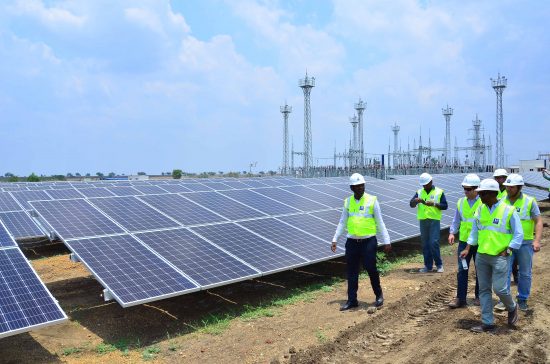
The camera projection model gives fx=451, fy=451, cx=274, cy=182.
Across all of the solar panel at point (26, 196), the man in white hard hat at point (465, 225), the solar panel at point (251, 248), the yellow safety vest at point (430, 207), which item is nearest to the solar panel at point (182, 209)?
the solar panel at point (251, 248)

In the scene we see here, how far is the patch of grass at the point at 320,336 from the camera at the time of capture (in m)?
6.27

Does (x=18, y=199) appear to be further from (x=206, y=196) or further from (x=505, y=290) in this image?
(x=505, y=290)

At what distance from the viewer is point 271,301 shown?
328 inches

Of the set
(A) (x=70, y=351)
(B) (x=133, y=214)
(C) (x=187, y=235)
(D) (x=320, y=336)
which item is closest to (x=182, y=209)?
(B) (x=133, y=214)

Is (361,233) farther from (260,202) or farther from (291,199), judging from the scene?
(291,199)

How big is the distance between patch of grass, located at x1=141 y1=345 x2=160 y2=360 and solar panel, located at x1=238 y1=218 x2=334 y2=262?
11.3ft

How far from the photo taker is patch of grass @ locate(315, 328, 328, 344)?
627cm

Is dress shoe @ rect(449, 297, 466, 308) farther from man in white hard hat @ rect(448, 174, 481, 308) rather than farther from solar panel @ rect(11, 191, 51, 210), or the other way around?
solar panel @ rect(11, 191, 51, 210)

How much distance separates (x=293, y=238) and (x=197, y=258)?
2.52m

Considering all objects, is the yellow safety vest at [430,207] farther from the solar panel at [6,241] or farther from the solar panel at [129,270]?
the solar panel at [6,241]

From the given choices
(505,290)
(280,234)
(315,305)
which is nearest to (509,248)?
(505,290)

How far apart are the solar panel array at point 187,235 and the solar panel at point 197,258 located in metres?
0.02

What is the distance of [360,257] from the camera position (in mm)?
7570

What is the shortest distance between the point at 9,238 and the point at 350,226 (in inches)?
218
